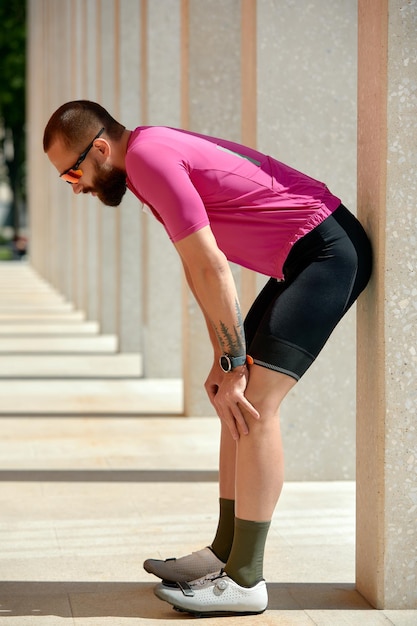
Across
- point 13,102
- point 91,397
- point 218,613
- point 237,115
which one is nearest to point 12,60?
point 13,102

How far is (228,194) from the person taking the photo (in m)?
4.31

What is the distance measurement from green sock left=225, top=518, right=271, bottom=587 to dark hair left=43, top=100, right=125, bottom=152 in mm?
1384

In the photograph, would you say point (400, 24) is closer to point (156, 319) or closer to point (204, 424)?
point (204, 424)

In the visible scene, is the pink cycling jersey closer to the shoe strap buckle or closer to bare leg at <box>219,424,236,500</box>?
bare leg at <box>219,424,236,500</box>

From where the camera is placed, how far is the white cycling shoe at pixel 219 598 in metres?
4.43

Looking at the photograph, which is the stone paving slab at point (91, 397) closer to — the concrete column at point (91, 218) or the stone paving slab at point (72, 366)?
the stone paving slab at point (72, 366)

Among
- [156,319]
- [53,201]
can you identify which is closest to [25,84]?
[53,201]

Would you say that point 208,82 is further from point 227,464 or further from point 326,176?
point 227,464

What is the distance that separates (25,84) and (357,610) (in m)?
55.7

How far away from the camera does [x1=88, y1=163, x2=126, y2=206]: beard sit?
4.37 meters

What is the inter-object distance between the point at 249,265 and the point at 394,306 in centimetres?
53

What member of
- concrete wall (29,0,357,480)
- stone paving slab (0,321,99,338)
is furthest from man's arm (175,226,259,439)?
stone paving slab (0,321,99,338)

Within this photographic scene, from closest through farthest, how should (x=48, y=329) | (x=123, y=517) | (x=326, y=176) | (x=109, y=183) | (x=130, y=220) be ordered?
(x=109, y=183) → (x=123, y=517) → (x=326, y=176) → (x=130, y=220) → (x=48, y=329)

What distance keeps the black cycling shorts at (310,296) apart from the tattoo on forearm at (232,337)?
0.32 feet
